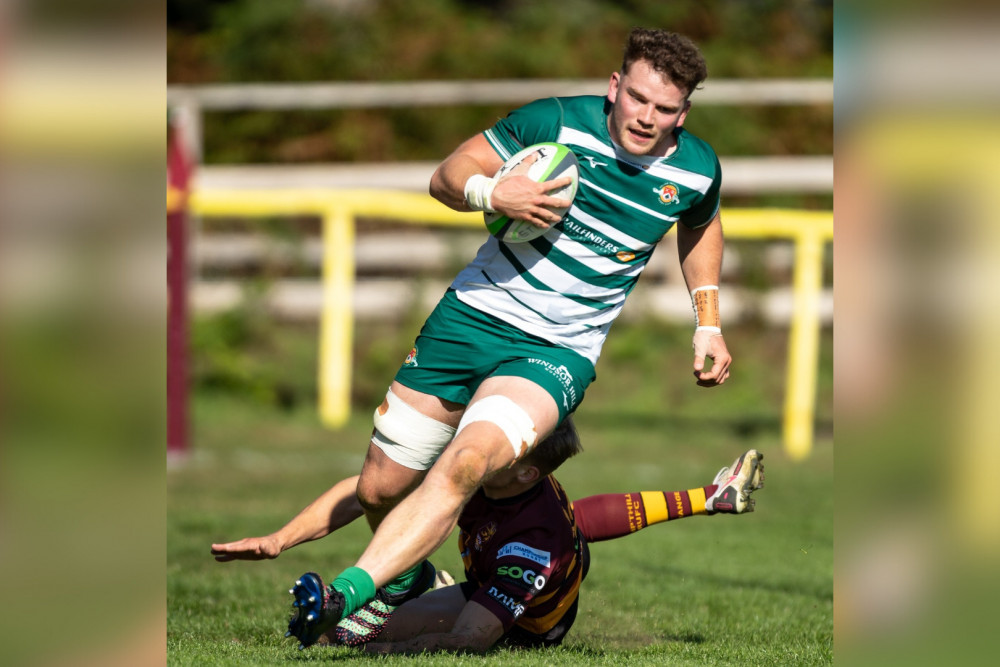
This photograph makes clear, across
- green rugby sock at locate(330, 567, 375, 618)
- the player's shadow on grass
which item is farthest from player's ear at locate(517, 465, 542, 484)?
the player's shadow on grass

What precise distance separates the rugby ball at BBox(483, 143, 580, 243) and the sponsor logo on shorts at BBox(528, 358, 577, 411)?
1.53 ft

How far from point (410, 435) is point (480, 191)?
104 centimetres


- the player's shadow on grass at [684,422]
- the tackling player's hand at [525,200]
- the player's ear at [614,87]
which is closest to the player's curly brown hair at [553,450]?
the tackling player's hand at [525,200]

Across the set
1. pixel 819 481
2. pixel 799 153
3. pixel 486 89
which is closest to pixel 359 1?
pixel 486 89

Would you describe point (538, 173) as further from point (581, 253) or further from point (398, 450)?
point (398, 450)

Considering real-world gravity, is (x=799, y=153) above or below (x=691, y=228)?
A: above

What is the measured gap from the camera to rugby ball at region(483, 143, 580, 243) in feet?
15.3

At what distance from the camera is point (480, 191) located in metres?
4.57

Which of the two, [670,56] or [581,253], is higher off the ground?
[670,56]
